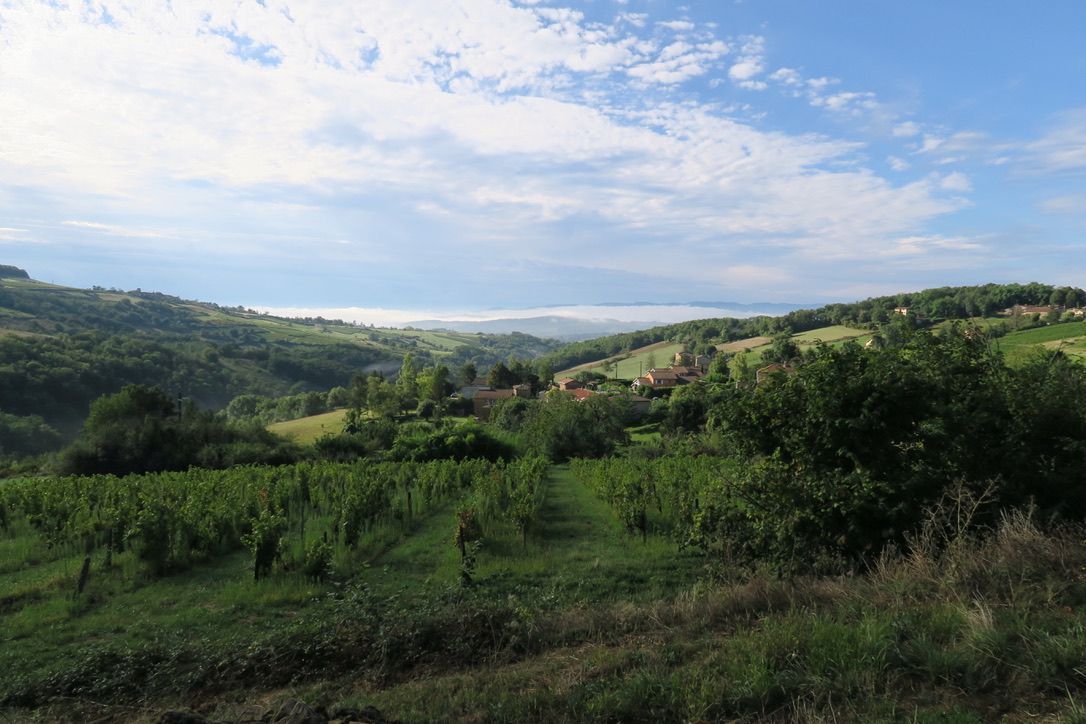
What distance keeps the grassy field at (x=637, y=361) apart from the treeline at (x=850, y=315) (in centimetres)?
345

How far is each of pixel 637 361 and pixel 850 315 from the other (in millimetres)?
35810

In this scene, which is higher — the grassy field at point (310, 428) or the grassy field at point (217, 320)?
the grassy field at point (217, 320)

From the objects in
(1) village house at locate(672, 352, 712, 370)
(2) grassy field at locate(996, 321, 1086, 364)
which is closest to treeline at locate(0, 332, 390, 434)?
(1) village house at locate(672, 352, 712, 370)

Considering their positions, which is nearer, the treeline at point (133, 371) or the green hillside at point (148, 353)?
the treeline at point (133, 371)

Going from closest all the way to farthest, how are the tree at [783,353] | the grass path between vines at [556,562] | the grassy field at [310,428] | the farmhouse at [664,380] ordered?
the grass path between vines at [556,562]
the tree at [783,353]
the grassy field at [310,428]
the farmhouse at [664,380]

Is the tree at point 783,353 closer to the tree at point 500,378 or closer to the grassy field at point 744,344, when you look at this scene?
the grassy field at point 744,344

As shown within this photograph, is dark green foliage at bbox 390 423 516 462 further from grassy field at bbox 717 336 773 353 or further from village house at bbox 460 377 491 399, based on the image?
grassy field at bbox 717 336 773 353

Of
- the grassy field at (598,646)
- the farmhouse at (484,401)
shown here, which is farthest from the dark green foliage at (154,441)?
the grassy field at (598,646)

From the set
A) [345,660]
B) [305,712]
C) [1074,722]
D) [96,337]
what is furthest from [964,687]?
[96,337]

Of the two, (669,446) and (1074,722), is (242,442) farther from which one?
(1074,722)

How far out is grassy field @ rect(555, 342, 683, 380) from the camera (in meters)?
91.2

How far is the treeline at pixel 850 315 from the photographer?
7556 centimetres

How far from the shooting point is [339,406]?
7275cm

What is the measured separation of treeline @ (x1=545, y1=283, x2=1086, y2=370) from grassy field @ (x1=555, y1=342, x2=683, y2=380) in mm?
3450
